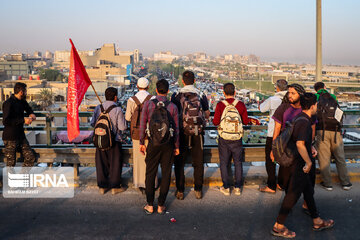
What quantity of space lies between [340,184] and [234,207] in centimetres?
190

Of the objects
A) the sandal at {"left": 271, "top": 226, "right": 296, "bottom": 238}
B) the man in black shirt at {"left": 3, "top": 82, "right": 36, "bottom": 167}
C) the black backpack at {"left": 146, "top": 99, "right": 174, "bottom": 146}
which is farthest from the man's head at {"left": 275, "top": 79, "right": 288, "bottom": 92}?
the man in black shirt at {"left": 3, "top": 82, "right": 36, "bottom": 167}

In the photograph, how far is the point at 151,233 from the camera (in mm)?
3951

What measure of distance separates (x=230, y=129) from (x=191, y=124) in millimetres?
537

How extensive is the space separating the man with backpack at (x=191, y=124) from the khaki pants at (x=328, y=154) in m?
1.81

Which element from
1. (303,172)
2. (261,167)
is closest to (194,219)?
(303,172)

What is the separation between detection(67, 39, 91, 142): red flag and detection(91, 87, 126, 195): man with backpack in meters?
0.28

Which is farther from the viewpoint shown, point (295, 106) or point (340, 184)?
point (340, 184)

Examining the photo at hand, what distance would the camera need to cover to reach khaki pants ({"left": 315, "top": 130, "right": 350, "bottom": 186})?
17.1 feet

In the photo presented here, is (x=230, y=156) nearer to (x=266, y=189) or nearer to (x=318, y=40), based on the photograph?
(x=266, y=189)

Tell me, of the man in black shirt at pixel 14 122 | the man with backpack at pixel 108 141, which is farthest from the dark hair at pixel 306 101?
the man in black shirt at pixel 14 122

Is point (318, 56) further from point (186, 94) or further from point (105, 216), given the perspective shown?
point (105, 216)

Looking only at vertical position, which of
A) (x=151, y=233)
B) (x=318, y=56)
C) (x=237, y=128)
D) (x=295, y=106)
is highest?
(x=318, y=56)

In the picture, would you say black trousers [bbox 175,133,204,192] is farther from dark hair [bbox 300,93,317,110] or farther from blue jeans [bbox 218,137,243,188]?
dark hair [bbox 300,93,317,110]

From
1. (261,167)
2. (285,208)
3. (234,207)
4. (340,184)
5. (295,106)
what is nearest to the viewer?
(285,208)
